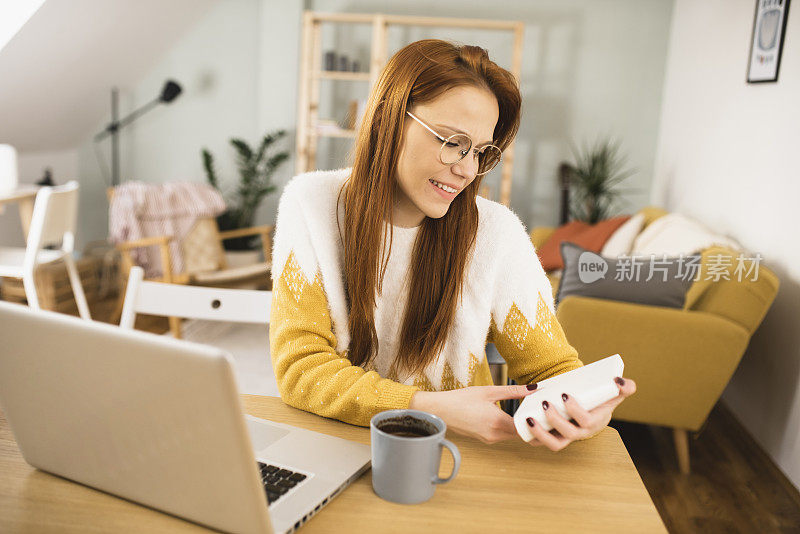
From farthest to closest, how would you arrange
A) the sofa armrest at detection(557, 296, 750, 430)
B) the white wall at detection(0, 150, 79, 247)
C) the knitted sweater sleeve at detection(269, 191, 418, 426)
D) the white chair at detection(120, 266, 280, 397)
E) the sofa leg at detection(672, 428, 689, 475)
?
the white wall at detection(0, 150, 79, 247) < the sofa leg at detection(672, 428, 689, 475) < the sofa armrest at detection(557, 296, 750, 430) < the white chair at detection(120, 266, 280, 397) < the knitted sweater sleeve at detection(269, 191, 418, 426)

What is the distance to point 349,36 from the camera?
457 cm

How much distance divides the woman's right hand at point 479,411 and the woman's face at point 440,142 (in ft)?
1.14

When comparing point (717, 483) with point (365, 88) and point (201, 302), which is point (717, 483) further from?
point (365, 88)

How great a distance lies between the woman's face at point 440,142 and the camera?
3.44 ft

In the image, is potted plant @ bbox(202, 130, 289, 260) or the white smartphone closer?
the white smartphone

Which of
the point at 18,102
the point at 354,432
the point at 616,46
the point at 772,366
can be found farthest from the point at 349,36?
the point at 354,432

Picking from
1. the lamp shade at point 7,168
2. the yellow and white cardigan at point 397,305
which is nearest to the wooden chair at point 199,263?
the lamp shade at point 7,168

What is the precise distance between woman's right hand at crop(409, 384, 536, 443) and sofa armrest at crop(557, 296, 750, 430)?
1.33 m

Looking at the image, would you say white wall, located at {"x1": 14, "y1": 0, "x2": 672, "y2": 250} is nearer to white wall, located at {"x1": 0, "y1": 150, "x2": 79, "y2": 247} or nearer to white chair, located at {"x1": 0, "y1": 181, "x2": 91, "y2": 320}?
white wall, located at {"x1": 0, "y1": 150, "x2": 79, "y2": 247}

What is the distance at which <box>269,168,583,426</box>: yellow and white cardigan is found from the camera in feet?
3.43

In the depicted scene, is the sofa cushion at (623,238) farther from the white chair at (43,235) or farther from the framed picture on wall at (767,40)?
the white chair at (43,235)

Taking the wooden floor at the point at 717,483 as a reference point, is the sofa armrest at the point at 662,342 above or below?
above

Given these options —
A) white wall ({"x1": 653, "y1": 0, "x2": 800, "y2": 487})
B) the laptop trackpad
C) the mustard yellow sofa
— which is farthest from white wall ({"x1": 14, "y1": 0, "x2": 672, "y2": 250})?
the laptop trackpad

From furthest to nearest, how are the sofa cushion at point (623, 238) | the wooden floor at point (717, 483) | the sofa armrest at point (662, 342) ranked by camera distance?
the sofa cushion at point (623, 238)
the sofa armrest at point (662, 342)
the wooden floor at point (717, 483)
